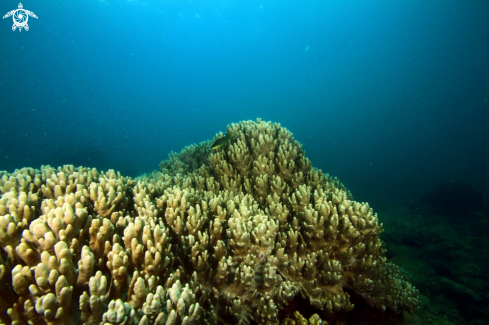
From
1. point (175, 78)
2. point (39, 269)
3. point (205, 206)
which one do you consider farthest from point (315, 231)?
point (175, 78)

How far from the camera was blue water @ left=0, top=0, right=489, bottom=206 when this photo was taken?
234 feet

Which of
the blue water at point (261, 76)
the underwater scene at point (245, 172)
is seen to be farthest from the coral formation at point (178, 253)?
the blue water at point (261, 76)

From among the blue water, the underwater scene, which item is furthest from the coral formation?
the blue water

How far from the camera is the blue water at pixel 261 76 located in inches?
2803

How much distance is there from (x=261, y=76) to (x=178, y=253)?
674 ft

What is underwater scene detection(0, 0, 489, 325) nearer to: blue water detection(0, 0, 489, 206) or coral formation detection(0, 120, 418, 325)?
coral formation detection(0, 120, 418, 325)

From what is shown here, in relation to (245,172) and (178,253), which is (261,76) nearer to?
(245,172)

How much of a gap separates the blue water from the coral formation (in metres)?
43.2

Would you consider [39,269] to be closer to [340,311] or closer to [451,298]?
[340,311]

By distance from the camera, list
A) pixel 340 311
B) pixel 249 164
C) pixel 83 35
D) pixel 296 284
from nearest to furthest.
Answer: pixel 296 284, pixel 340 311, pixel 249 164, pixel 83 35

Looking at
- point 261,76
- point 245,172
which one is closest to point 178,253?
point 245,172

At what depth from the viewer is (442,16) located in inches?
3499

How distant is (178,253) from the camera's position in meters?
2.84

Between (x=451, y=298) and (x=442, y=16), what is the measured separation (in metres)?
129
